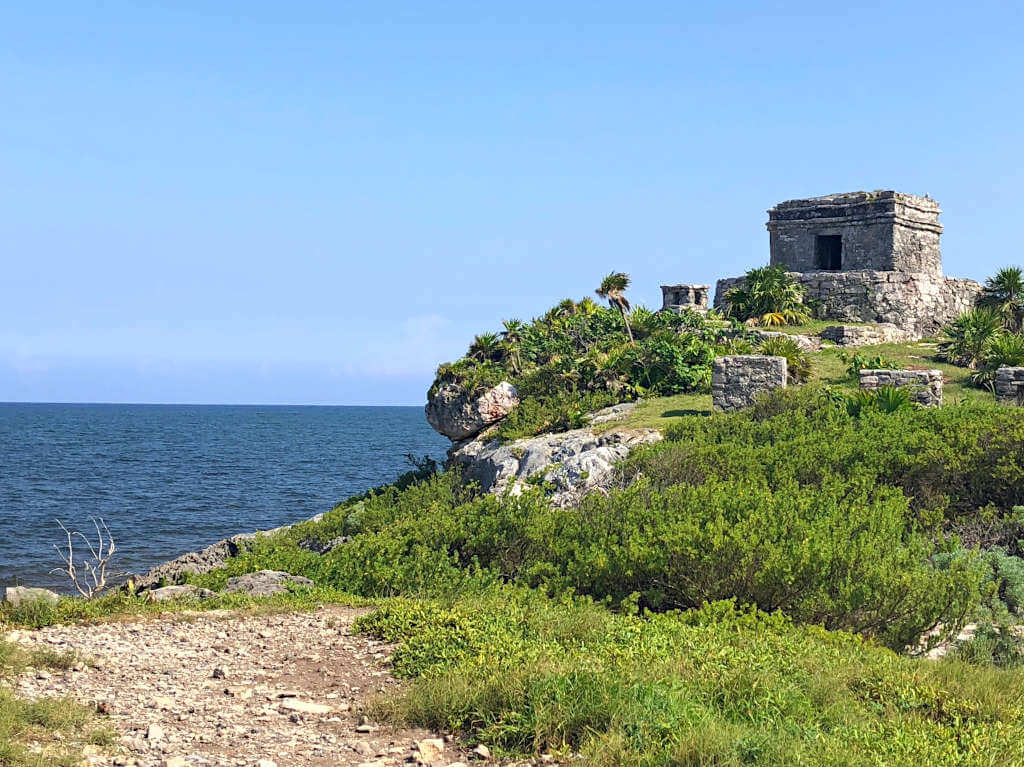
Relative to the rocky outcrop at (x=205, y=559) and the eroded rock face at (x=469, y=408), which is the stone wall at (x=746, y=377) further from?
the rocky outcrop at (x=205, y=559)

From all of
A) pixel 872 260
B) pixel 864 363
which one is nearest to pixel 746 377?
pixel 864 363

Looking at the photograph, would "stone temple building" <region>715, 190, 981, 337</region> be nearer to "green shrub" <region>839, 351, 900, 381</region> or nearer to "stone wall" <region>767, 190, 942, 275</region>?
"stone wall" <region>767, 190, 942, 275</region>

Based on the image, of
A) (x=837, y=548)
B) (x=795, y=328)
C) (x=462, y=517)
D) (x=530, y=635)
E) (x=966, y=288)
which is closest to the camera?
(x=530, y=635)

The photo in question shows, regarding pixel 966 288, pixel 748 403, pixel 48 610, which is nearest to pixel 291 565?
pixel 48 610

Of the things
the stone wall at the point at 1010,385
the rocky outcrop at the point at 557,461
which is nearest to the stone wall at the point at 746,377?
A: the rocky outcrop at the point at 557,461

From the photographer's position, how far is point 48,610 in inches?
360

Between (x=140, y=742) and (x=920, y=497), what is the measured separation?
39.9ft

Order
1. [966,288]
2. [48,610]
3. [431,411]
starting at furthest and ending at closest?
[966,288], [431,411], [48,610]

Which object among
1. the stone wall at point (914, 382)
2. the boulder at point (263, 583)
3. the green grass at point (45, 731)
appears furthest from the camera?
the stone wall at point (914, 382)

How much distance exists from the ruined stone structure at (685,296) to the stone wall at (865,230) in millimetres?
3699

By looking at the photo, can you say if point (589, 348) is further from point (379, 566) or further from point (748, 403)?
point (379, 566)

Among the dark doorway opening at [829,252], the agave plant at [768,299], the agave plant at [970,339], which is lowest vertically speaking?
the agave plant at [970,339]

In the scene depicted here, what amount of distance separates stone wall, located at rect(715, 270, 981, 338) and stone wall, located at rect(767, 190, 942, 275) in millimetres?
859

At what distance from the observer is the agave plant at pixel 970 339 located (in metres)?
25.3
